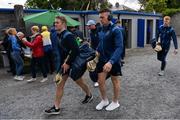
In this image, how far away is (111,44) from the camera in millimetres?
4996

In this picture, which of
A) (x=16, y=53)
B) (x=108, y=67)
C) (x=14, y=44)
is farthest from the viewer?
(x=16, y=53)

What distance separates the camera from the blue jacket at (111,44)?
483cm

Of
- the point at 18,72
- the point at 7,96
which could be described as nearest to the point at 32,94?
the point at 7,96

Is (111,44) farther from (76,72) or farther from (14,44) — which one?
(14,44)

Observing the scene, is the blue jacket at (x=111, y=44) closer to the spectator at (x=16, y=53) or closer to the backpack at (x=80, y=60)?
the backpack at (x=80, y=60)

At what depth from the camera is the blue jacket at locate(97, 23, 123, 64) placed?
4828 millimetres

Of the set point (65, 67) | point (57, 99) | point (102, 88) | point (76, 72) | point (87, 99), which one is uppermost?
point (65, 67)

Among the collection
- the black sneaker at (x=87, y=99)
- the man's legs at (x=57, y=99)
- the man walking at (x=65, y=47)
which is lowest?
the black sneaker at (x=87, y=99)

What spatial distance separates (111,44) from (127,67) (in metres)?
5.08

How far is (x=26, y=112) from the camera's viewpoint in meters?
5.54

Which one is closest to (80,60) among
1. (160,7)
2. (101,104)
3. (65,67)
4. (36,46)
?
(65,67)

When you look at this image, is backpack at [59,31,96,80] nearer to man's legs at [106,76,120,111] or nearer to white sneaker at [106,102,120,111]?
man's legs at [106,76,120,111]

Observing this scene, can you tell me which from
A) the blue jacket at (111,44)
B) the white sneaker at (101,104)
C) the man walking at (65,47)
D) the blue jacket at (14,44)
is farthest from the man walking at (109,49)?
the blue jacket at (14,44)

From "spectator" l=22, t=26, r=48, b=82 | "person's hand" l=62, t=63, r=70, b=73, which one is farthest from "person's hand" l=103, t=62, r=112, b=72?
"spectator" l=22, t=26, r=48, b=82
